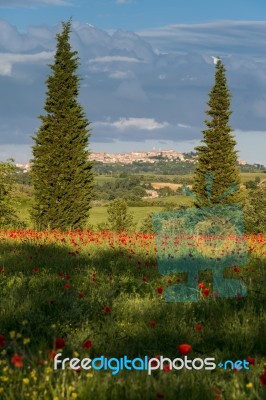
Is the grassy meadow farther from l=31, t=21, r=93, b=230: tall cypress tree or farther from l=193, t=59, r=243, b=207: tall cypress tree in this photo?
l=193, t=59, r=243, b=207: tall cypress tree

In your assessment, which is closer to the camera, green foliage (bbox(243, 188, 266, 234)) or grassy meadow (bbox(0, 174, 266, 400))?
grassy meadow (bbox(0, 174, 266, 400))

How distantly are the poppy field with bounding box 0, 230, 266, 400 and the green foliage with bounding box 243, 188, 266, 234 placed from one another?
125ft

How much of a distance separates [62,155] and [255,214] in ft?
74.3

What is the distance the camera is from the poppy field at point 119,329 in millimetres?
3457

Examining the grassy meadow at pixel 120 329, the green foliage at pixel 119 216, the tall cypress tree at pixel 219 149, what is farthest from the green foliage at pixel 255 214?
the grassy meadow at pixel 120 329

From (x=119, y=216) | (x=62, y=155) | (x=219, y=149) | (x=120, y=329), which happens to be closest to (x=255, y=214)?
(x=219, y=149)

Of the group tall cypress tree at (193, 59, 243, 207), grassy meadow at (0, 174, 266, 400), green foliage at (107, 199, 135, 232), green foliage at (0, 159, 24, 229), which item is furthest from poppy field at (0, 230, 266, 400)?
green foliage at (107, 199, 135, 232)

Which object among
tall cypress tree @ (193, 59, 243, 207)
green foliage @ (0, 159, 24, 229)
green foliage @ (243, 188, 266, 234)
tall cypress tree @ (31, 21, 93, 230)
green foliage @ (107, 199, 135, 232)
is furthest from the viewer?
green foliage @ (107, 199, 135, 232)

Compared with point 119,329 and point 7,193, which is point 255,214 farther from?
point 119,329

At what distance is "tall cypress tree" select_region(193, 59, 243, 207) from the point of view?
139ft

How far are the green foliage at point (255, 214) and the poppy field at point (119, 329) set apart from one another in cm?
3825

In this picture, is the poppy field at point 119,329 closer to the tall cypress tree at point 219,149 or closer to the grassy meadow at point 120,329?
the grassy meadow at point 120,329

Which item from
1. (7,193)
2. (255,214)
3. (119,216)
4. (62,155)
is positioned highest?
(62,155)

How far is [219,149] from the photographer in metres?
42.6
